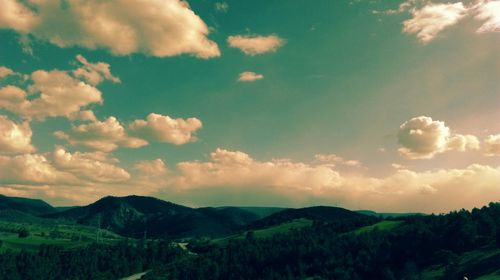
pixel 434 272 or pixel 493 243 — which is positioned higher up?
pixel 493 243

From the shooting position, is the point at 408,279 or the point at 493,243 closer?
the point at 408,279

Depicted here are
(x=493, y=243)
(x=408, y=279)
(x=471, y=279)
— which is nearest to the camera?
(x=471, y=279)

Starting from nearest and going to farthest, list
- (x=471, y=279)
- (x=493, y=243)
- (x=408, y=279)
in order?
1. (x=471, y=279)
2. (x=408, y=279)
3. (x=493, y=243)

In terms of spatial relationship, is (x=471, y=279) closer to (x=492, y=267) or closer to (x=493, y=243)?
(x=492, y=267)

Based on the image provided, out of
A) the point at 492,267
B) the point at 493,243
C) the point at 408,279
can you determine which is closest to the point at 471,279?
the point at 492,267

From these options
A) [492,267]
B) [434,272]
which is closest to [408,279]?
[434,272]

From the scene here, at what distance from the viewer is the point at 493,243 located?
198125mm

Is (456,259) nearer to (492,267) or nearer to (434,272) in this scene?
(434,272)

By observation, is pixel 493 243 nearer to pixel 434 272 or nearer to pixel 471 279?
pixel 434 272

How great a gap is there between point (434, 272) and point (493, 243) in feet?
116

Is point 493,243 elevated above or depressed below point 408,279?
above

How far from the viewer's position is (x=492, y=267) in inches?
5797

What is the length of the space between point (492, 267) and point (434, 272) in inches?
1619

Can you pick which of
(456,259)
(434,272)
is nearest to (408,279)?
(434,272)
